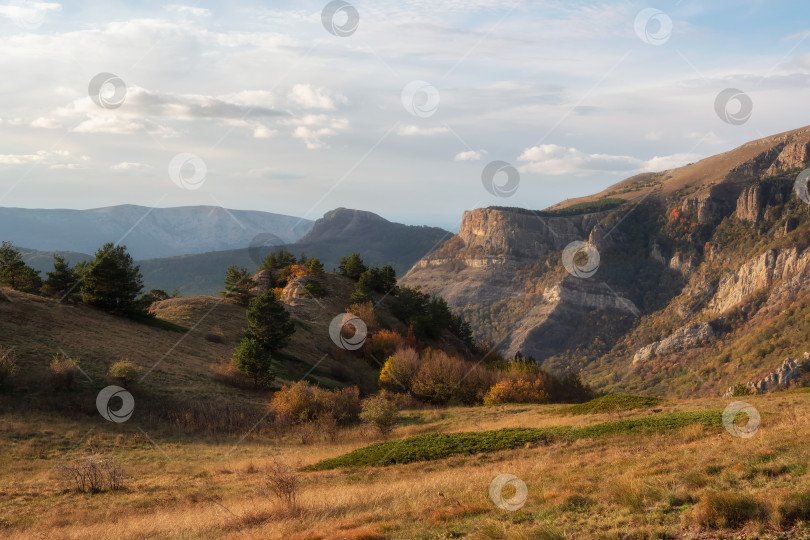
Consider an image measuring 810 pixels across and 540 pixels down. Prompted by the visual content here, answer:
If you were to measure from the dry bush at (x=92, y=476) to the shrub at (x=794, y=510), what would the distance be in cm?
2137

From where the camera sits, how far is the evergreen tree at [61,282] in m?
50.2

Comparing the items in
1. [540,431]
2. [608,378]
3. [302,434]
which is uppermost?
[540,431]

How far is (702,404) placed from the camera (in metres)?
29.4

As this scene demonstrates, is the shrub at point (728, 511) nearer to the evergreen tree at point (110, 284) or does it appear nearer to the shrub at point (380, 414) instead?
the shrub at point (380, 414)

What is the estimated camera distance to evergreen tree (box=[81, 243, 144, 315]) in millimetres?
48938

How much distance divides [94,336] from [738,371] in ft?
546

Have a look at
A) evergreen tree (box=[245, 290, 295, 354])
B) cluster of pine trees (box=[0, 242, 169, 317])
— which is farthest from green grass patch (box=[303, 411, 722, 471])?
cluster of pine trees (box=[0, 242, 169, 317])

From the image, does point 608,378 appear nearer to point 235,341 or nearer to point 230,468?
point 235,341

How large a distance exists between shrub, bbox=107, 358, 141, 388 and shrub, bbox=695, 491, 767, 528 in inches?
1379

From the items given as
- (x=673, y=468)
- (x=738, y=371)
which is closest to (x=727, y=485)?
(x=673, y=468)

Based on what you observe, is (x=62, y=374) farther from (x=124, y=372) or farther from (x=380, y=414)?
(x=380, y=414)

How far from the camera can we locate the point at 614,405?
3139 centimetres

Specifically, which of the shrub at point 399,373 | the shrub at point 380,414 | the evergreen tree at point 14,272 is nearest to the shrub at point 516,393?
the shrub at point 399,373

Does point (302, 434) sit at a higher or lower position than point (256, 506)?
lower
